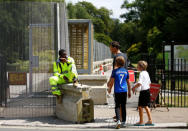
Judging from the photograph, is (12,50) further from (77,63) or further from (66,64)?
(77,63)

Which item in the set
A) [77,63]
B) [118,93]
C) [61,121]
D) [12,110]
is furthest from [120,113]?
[77,63]

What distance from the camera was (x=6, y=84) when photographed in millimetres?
10195

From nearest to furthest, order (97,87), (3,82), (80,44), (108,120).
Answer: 1. (108,120)
2. (3,82)
3. (97,87)
4. (80,44)

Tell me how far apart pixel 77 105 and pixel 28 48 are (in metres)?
3.05

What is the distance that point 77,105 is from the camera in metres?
8.12

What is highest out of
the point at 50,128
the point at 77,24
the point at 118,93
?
the point at 77,24

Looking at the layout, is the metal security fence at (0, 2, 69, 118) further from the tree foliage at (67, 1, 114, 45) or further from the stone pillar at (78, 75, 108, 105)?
the tree foliage at (67, 1, 114, 45)

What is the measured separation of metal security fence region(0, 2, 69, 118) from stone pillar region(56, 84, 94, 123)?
118 centimetres

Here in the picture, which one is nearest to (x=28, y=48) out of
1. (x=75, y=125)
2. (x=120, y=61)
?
(x=75, y=125)

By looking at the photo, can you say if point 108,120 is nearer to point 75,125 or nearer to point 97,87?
point 75,125

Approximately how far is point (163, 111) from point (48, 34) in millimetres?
3971

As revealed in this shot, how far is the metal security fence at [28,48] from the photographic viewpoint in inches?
388

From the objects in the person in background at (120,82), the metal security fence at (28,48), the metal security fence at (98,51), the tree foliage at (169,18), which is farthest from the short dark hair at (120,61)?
the tree foliage at (169,18)

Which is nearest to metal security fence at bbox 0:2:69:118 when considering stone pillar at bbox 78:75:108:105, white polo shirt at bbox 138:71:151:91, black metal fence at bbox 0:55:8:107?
black metal fence at bbox 0:55:8:107
